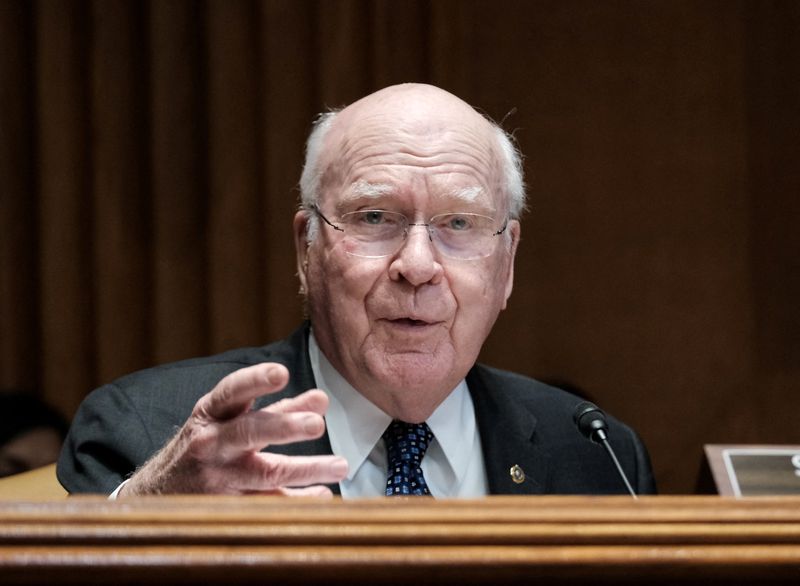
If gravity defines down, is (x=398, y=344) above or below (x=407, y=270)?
below

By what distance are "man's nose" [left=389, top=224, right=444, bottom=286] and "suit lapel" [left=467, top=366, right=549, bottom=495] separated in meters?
0.36

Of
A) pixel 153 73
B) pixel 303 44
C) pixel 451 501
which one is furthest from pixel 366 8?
pixel 451 501

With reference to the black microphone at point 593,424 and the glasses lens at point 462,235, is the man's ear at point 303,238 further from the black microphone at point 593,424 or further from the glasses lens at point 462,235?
the black microphone at point 593,424

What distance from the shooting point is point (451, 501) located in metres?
0.92

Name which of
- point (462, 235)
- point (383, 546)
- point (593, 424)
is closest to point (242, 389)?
point (383, 546)

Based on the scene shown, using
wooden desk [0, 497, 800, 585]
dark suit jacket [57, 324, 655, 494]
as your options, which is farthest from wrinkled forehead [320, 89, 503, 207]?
wooden desk [0, 497, 800, 585]

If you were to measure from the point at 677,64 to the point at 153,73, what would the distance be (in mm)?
1759

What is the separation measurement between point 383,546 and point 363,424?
3.68ft

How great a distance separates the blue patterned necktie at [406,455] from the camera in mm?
1868

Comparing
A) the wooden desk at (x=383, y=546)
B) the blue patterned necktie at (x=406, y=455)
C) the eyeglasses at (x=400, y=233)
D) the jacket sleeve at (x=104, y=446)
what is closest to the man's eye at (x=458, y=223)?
the eyeglasses at (x=400, y=233)

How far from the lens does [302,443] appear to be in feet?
6.44

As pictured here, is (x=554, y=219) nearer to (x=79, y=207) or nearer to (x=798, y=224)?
(x=798, y=224)

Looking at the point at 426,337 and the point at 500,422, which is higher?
the point at 426,337

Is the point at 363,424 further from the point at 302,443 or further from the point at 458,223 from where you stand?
the point at 458,223
